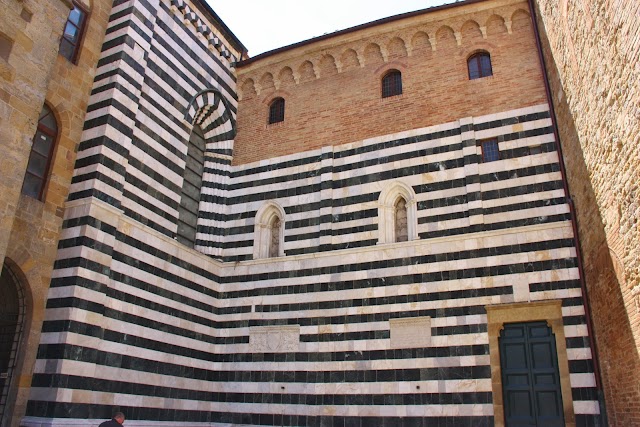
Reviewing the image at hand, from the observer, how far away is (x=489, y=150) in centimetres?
1150

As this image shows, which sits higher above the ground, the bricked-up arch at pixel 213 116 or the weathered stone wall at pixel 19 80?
the bricked-up arch at pixel 213 116

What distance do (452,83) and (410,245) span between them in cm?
363

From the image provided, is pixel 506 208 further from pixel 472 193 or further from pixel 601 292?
pixel 601 292

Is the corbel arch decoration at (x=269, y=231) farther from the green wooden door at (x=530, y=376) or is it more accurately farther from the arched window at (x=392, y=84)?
the green wooden door at (x=530, y=376)

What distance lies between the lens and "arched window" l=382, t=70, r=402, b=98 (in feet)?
42.4

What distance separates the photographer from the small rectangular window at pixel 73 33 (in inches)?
416

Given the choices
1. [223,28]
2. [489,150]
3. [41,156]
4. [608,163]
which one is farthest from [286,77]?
[608,163]

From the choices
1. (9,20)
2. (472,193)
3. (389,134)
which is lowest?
(472,193)

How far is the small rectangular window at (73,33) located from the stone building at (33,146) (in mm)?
18

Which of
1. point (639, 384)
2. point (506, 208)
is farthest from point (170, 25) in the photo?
point (639, 384)

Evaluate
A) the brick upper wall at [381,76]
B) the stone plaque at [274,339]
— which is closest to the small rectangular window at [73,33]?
the brick upper wall at [381,76]

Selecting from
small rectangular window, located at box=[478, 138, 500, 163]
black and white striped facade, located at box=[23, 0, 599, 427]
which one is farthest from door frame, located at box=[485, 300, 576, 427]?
small rectangular window, located at box=[478, 138, 500, 163]

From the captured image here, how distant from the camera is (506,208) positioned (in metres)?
10.8

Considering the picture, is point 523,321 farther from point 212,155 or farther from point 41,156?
point 41,156
